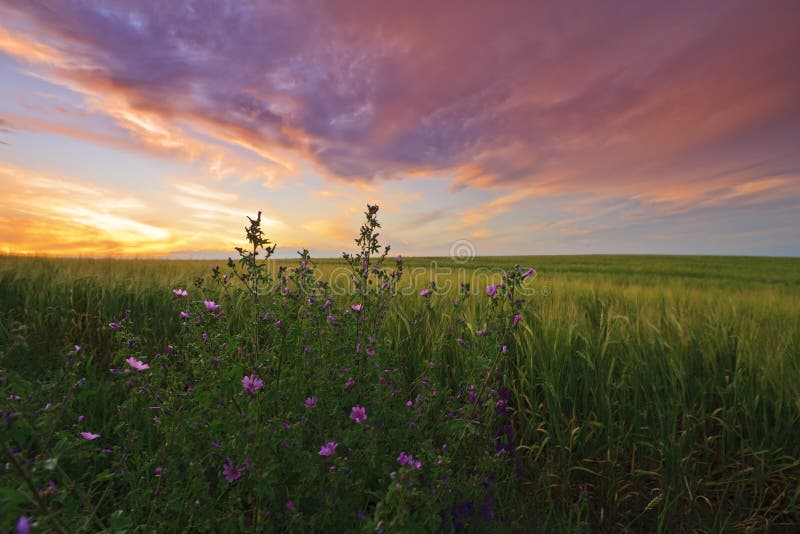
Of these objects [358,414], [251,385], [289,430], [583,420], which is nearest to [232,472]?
[289,430]

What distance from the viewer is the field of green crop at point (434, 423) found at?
198 centimetres

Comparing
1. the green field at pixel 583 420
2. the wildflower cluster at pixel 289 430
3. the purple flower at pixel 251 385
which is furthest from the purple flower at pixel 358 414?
the purple flower at pixel 251 385

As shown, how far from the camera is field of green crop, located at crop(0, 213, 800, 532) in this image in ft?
6.50

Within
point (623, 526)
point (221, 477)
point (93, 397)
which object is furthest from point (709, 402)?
point (93, 397)

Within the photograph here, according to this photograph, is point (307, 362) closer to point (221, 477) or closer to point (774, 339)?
point (221, 477)

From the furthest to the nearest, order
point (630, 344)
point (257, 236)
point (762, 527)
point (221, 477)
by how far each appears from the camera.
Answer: point (630, 344) → point (762, 527) → point (257, 236) → point (221, 477)

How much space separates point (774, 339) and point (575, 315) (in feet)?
5.27

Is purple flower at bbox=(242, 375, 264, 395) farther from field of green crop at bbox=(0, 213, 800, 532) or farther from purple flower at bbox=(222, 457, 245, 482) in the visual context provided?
purple flower at bbox=(222, 457, 245, 482)

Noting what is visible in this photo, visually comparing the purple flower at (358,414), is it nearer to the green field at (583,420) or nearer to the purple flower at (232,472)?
the green field at (583,420)

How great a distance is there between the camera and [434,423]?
282 cm

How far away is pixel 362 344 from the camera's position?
8.96 feet

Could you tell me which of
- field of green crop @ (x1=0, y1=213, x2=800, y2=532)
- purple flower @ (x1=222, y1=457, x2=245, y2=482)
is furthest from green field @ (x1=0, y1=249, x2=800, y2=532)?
purple flower @ (x1=222, y1=457, x2=245, y2=482)

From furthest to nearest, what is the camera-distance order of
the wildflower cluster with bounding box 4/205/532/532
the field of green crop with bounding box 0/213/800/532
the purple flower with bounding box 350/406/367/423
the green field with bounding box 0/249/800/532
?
the green field with bounding box 0/249/800/532 → the purple flower with bounding box 350/406/367/423 → the field of green crop with bounding box 0/213/800/532 → the wildflower cluster with bounding box 4/205/532/532

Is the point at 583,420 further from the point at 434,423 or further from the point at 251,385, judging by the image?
the point at 251,385
